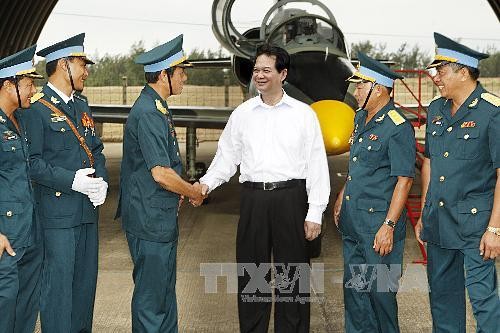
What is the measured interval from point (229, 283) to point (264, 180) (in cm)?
230

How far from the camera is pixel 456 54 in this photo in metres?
3.56

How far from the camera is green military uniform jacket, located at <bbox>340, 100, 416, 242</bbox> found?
149 inches

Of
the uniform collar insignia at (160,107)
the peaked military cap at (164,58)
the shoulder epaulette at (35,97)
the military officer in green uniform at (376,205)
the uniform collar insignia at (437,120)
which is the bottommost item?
the military officer in green uniform at (376,205)

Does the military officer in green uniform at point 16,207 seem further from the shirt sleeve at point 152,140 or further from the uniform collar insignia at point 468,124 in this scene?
the uniform collar insignia at point 468,124

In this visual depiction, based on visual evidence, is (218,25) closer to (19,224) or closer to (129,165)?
(129,165)

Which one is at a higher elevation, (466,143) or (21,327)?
(466,143)

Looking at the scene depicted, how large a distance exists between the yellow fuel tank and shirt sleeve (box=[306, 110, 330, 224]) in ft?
7.95

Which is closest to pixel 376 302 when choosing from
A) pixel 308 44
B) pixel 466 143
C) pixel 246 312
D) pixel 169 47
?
pixel 246 312

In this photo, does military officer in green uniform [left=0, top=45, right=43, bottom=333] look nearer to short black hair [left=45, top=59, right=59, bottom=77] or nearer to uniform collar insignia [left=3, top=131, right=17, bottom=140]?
uniform collar insignia [left=3, top=131, right=17, bottom=140]

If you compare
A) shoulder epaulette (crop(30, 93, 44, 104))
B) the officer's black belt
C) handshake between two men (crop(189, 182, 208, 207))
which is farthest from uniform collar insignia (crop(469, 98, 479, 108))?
shoulder epaulette (crop(30, 93, 44, 104))

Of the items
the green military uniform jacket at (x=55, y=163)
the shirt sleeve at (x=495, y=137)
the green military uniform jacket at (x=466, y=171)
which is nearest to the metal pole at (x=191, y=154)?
the green military uniform jacket at (x=55, y=163)

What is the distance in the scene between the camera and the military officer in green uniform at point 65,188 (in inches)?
146

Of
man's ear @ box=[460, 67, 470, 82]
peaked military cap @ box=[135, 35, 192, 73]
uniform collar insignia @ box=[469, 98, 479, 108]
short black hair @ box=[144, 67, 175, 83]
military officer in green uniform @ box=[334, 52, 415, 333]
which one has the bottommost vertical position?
military officer in green uniform @ box=[334, 52, 415, 333]

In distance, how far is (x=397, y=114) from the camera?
12.8 ft
